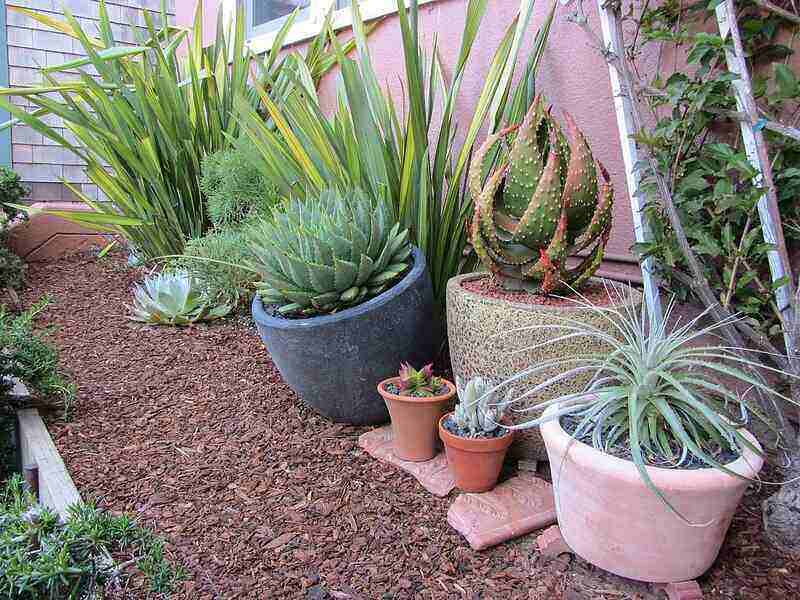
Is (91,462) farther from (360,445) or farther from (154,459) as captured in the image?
(360,445)

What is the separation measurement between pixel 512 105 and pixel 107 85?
2.31 meters

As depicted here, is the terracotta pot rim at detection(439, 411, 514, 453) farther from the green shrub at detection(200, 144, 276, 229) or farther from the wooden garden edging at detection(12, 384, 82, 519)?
the green shrub at detection(200, 144, 276, 229)

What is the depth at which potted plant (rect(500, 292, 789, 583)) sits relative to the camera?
1.20 meters

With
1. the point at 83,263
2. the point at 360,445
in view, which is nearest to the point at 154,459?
the point at 360,445

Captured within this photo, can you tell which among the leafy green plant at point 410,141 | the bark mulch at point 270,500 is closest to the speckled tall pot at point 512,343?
the bark mulch at point 270,500

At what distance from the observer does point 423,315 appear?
1.99m

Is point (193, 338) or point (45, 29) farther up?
point (45, 29)

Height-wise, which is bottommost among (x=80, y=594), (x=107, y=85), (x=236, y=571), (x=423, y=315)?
(x=236, y=571)

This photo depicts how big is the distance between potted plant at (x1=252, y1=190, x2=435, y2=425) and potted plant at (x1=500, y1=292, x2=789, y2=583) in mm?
657

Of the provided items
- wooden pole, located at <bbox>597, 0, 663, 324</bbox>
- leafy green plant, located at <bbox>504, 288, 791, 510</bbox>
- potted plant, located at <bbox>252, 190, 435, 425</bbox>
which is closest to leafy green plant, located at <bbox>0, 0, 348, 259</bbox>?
potted plant, located at <bbox>252, 190, 435, 425</bbox>

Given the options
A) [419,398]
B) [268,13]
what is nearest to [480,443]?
[419,398]

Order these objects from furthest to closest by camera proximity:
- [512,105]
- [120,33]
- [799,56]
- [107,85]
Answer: [120,33] < [107,85] < [512,105] < [799,56]

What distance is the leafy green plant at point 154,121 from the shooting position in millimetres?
3312

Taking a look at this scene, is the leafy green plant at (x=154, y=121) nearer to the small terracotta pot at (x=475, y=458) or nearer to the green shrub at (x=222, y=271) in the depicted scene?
the green shrub at (x=222, y=271)
